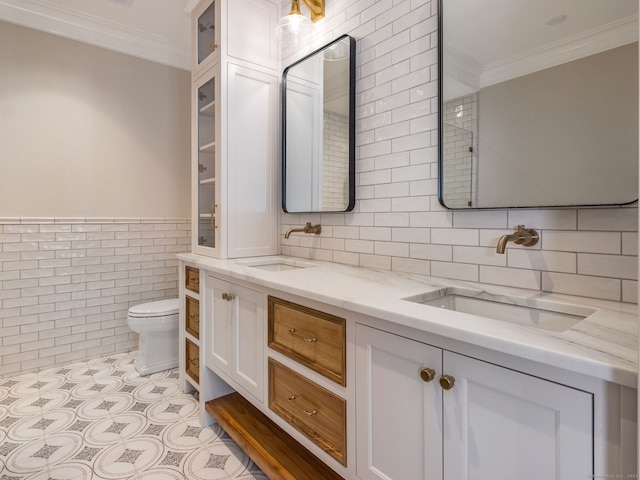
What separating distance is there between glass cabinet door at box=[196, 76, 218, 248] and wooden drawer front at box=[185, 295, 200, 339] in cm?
36

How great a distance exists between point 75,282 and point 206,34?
212cm

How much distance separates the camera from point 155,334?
258 centimetres

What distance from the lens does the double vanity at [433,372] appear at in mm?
612

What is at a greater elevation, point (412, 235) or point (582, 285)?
point (412, 235)

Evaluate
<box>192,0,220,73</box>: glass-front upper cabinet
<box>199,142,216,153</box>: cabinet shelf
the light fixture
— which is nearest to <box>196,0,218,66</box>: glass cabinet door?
<box>192,0,220,73</box>: glass-front upper cabinet

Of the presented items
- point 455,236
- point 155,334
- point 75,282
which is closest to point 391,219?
point 455,236

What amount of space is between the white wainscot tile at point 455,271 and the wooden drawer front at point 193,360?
4.80 feet

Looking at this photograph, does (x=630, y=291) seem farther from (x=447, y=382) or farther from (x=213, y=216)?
(x=213, y=216)

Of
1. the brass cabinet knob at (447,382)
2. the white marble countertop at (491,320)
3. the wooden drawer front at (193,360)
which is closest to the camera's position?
the white marble countertop at (491,320)

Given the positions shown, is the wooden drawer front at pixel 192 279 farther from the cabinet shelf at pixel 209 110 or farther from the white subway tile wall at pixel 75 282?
the white subway tile wall at pixel 75 282

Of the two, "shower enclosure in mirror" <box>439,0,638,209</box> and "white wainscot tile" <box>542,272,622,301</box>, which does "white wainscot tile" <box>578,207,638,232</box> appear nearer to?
"shower enclosure in mirror" <box>439,0,638,209</box>

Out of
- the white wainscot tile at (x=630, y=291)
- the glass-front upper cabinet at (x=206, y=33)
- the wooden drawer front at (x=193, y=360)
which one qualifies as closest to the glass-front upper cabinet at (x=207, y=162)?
the glass-front upper cabinet at (x=206, y=33)

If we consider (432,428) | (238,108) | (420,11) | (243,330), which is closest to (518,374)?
(432,428)

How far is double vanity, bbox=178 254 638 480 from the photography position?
61 cm
